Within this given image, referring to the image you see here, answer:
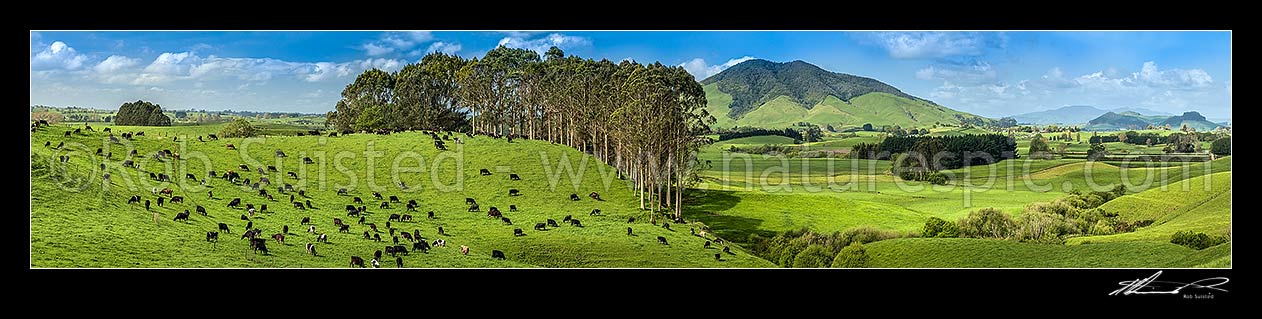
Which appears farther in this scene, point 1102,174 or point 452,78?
point 452,78

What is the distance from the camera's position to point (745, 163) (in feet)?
337

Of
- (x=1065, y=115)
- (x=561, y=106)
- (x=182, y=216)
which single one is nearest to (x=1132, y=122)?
(x=1065, y=115)

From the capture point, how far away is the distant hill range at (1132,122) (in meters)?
82.8

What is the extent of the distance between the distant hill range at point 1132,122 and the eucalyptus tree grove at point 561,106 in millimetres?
47091

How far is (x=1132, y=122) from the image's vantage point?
3942 inches

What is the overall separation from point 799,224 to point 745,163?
4933cm
